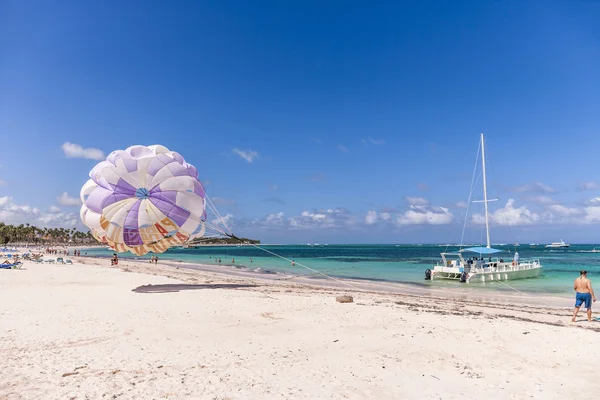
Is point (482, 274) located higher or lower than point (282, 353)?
lower

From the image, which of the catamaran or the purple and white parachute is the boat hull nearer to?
the catamaran

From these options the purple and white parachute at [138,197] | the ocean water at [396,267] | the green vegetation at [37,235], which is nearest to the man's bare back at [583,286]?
the ocean water at [396,267]

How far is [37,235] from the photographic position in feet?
370

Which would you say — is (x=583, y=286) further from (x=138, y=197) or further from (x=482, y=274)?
(x=482, y=274)

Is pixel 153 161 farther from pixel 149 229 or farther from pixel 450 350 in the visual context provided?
pixel 450 350

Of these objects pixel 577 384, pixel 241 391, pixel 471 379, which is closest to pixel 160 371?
pixel 241 391

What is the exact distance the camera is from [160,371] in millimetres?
Answer: 6996

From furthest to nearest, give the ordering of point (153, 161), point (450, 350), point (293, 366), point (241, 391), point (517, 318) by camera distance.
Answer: point (153, 161)
point (517, 318)
point (450, 350)
point (293, 366)
point (241, 391)

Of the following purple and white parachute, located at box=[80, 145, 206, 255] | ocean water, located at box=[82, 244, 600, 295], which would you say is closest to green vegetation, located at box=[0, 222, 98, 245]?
ocean water, located at box=[82, 244, 600, 295]

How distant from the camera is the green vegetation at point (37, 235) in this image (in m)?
120

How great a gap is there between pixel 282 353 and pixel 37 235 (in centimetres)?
12777

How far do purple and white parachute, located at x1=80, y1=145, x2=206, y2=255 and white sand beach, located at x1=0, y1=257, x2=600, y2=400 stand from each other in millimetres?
3445

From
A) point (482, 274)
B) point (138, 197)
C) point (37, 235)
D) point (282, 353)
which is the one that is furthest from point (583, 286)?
point (37, 235)

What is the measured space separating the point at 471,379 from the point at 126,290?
50.2 feet
